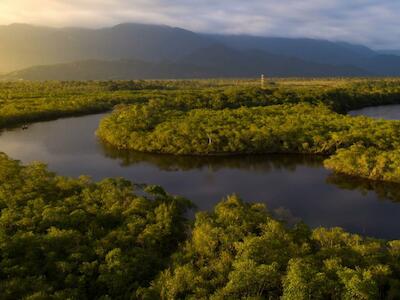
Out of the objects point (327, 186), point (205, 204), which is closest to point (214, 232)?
point (205, 204)

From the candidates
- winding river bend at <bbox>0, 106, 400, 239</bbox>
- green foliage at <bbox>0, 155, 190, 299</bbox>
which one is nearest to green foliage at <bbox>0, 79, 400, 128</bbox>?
winding river bend at <bbox>0, 106, 400, 239</bbox>

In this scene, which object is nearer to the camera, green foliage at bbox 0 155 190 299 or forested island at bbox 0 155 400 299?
forested island at bbox 0 155 400 299

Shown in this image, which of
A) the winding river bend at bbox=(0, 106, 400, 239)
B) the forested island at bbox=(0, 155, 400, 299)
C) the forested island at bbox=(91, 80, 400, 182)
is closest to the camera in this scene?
the forested island at bbox=(0, 155, 400, 299)

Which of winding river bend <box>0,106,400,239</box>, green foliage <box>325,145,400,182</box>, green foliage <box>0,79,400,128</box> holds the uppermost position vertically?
green foliage <box>0,79,400,128</box>

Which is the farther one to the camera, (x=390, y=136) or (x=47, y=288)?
(x=390, y=136)

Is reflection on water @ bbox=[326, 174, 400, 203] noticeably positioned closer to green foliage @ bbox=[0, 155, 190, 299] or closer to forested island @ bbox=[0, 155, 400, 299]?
forested island @ bbox=[0, 155, 400, 299]

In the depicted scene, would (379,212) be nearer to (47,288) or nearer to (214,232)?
(214,232)

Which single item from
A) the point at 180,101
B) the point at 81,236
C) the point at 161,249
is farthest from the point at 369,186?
the point at 180,101
